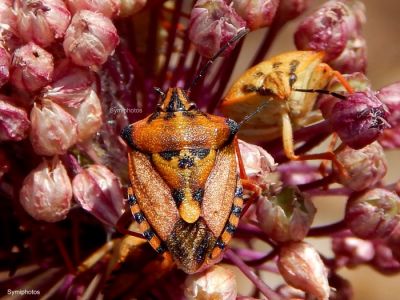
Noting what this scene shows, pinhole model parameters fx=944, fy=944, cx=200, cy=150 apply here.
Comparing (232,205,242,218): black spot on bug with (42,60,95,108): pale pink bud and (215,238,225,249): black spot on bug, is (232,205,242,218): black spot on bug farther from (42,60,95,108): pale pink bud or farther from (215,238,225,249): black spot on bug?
(42,60,95,108): pale pink bud

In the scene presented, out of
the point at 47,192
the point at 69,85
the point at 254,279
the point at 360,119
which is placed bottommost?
the point at 254,279

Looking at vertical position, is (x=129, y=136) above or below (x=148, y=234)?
above

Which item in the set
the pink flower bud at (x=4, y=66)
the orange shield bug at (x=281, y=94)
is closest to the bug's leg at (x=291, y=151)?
the orange shield bug at (x=281, y=94)

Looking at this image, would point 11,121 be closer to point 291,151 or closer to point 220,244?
point 220,244

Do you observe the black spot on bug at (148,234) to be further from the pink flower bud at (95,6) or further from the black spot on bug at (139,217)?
the pink flower bud at (95,6)

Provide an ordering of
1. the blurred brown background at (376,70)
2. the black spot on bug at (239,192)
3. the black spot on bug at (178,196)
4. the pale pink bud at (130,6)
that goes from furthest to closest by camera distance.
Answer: the blurred brown background at (376,70)
the pale pink bud at (130,6)
the black spot on bug at (239,192)
the black spot on bug at (178,196)

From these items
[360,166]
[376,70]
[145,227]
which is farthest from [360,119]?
[376,70]

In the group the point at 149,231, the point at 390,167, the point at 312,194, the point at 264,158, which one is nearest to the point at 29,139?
the point at 149,231

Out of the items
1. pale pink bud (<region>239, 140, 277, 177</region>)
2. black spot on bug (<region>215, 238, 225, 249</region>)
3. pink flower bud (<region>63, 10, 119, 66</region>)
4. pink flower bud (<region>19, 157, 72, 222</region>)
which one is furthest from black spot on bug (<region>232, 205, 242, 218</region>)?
pink flower bud (<region>63, 10, 119, 66</region>)
